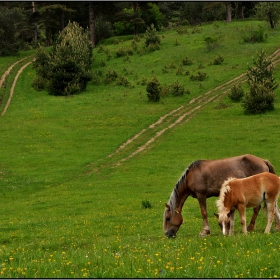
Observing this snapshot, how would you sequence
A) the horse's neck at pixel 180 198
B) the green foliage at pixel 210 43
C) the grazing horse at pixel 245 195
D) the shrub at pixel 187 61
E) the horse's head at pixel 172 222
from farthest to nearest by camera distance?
the green foliage at pixel 210 43 < the shrub at pixel 187 61 < the horse's neck at pixel 180 198 < the horse's head at pixel 172 222 < the grazing horse at pixel 245 195

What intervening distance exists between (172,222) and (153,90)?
40.1 metres

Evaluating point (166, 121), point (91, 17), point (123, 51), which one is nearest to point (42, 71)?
point (123, 51)

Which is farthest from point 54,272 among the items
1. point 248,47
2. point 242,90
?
point 248,47

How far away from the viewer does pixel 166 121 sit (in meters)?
50.0

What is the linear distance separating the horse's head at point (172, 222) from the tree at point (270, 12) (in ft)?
214

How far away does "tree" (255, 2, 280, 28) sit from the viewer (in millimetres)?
75312

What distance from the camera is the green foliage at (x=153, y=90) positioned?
55688 millimetres

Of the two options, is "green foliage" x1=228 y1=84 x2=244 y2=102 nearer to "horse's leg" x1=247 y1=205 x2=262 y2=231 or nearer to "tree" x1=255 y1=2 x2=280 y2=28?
"tree" x1=255 y1=2 x2=280 y2=28

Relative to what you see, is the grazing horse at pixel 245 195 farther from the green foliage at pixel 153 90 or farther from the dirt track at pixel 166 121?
the green foliage at pixel 153 90

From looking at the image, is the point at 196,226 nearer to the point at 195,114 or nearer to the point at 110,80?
the point at 195,114

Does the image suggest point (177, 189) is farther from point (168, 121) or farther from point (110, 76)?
point (110, 76)

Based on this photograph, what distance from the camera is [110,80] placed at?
218ft

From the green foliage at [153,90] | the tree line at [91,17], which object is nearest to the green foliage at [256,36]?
the tree line at [91,17]

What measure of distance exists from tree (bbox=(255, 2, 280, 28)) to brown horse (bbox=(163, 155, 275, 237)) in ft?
206
